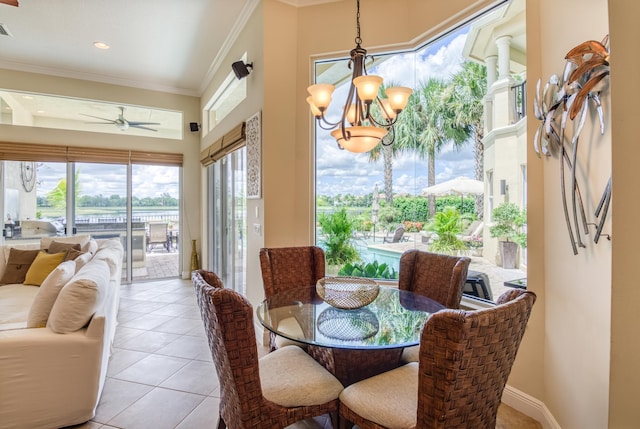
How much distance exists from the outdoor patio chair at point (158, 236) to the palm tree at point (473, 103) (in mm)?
5346

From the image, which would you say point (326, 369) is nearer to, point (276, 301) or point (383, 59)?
point (276, 301)

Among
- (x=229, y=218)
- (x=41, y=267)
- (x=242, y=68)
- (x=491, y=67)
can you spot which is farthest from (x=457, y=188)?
(x=41, y=267)

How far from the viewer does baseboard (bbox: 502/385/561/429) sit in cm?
196

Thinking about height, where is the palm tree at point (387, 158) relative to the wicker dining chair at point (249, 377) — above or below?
above

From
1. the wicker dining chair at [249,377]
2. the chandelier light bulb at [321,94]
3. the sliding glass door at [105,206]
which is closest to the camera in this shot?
the wicker dining chair at [249,377]

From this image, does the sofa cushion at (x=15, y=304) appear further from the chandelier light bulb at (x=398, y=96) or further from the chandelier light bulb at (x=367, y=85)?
the chandelier light bulb at (x=398, y=96)

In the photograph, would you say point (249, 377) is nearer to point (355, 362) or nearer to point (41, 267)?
point (355, 362)

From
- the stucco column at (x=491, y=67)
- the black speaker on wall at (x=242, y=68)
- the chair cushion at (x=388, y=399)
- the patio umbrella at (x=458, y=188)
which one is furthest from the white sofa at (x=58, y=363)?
the stucco column at (x=491, y=67)

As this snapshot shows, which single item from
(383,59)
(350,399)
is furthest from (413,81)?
(350,399)

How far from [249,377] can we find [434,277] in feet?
5.06

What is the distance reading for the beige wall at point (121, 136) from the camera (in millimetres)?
4953

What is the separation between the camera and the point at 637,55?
821 mm

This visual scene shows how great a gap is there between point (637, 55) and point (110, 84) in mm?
6572

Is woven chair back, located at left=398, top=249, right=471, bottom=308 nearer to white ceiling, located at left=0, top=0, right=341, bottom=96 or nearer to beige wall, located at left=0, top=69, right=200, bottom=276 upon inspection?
white ceiling, located at left=0, top=0, right=341, bottom=96
